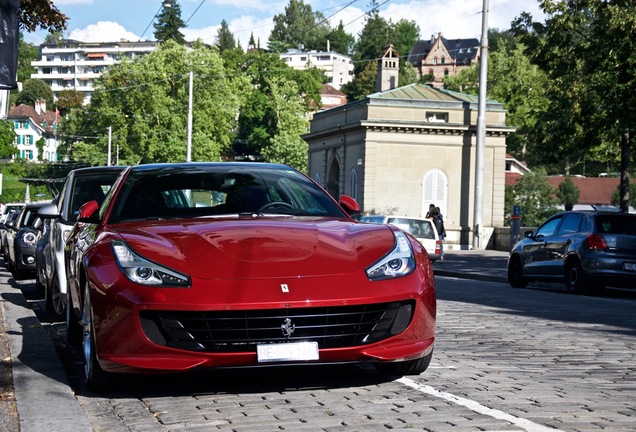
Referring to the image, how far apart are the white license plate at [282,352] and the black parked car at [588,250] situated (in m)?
15.1

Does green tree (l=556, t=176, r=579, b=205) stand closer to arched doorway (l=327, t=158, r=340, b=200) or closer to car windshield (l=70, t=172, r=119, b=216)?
arched doorway (l=327, t=158, r=340, b=200)

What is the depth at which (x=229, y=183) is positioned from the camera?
870 centimetres

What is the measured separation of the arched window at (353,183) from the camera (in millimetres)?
60781

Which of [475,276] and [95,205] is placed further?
[475,276]

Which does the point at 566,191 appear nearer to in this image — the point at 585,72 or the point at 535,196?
the point at 535,196

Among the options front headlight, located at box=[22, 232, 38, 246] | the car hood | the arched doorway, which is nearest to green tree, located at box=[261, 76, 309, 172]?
the arched doorway

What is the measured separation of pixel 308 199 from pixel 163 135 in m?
86.3

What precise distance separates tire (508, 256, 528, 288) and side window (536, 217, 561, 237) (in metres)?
1.12

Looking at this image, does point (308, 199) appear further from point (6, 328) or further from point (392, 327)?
point (6, 328)

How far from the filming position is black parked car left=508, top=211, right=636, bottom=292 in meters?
21.1

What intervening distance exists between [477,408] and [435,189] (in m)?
53.2

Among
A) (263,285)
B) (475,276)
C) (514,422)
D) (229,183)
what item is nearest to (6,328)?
(229,183)

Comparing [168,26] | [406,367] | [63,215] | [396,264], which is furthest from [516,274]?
[168,26]

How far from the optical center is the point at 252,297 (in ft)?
22.4
